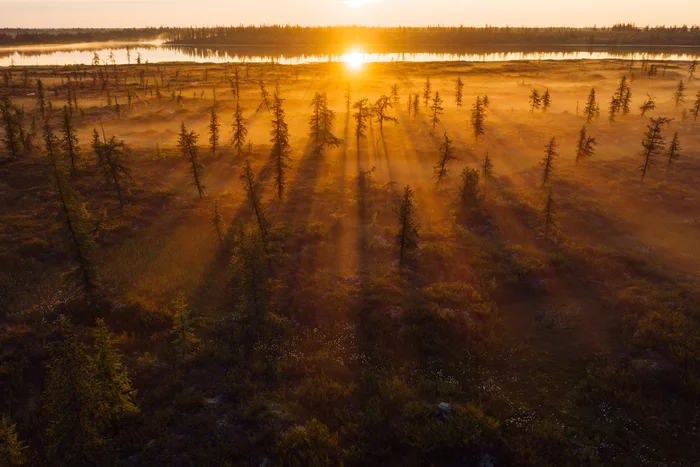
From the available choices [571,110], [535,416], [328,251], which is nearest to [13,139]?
[328,251]

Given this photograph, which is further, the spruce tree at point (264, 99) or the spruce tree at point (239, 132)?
the spruce tree at point (264, 99)

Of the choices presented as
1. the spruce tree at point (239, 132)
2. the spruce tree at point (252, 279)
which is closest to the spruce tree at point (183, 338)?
the spruce tree at point (252, 279)

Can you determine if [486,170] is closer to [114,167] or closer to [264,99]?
[114,167]

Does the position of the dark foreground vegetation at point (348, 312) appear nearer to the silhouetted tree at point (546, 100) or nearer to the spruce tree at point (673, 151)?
the spruce tree at point (673, 151)

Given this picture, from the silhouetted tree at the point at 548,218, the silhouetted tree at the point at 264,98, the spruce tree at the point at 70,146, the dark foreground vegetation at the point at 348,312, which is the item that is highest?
the silhouetted tree at the point at 264,98

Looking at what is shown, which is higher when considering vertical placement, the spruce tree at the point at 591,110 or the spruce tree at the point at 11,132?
the spruce tree at the point at 591,110

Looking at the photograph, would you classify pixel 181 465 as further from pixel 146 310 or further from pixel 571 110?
pixel 571 110

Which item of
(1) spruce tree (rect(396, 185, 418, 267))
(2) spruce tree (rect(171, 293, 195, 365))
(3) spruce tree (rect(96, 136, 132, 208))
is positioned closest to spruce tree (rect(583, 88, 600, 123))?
(1) spruce tree (rect(396, 185, 418, 267))

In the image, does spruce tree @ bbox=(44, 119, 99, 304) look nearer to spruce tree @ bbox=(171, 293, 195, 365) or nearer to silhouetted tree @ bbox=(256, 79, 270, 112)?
spruce tree @ bbox=(171, 293, 195, 365)
